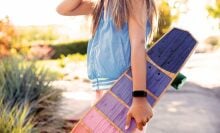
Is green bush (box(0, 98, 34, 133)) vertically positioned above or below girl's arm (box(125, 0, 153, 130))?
below

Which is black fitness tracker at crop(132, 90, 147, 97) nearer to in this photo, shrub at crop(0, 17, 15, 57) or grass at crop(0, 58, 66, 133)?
grass at crop(0, 58, 66, 133)

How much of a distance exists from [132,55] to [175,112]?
4.75 meters

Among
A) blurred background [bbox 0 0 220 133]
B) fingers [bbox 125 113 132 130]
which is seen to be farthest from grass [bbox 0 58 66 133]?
fingers [bbox 125 113 132 130]

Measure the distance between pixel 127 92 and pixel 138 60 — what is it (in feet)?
0.63

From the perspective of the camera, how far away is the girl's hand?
2500 mm

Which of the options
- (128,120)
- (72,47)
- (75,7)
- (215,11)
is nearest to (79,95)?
(75,7)

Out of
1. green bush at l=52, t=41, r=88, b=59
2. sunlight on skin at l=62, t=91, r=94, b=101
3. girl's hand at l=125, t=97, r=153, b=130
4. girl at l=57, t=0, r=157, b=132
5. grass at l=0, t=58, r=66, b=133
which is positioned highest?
girl at l=57, t=0, r=157, b=132

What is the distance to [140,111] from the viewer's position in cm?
250

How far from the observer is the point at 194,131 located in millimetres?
6180

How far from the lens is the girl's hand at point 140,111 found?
2500 mm

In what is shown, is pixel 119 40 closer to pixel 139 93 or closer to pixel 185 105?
pixel 139 93

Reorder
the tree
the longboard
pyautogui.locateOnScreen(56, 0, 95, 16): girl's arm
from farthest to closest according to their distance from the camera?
the tree < pyautogui.locateOnScreen(56, 0, 95, 16): girl's arm < the longboard

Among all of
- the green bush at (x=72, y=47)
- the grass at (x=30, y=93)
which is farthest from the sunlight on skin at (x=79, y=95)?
the green bush at (x=72, y=47)

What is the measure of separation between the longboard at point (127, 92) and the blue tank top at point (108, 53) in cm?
7
